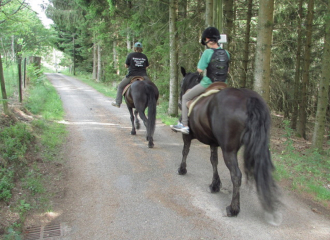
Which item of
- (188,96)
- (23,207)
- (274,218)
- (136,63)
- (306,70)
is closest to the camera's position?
(274,218)

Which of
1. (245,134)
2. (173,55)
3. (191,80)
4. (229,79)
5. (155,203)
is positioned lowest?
(155,203)

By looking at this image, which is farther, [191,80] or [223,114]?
[191,80]

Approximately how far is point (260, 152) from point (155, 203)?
75.3 inches

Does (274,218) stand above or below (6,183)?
below

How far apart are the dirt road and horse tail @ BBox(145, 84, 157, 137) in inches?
24.7

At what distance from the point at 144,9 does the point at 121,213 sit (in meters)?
10.6

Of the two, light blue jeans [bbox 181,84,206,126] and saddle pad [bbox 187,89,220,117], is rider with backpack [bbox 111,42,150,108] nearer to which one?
light blue jeans [bbox 181,84,206,126]

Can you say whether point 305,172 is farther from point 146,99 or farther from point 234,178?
point 146,99

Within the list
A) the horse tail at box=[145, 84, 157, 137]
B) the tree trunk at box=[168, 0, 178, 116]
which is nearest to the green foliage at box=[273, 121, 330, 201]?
the horse tail at box=[145, 84, 157, 137]

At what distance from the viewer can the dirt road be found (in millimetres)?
3480

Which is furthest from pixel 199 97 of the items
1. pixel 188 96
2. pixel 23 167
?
pixel 23 167

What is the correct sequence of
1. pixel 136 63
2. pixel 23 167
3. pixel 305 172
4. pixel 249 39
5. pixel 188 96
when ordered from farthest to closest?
pixel 249 39, pixel 136 63, pixel 305 172, pixel 23 167, pixel 188 96

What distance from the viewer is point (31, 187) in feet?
15.0

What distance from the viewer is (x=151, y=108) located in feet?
23.8
